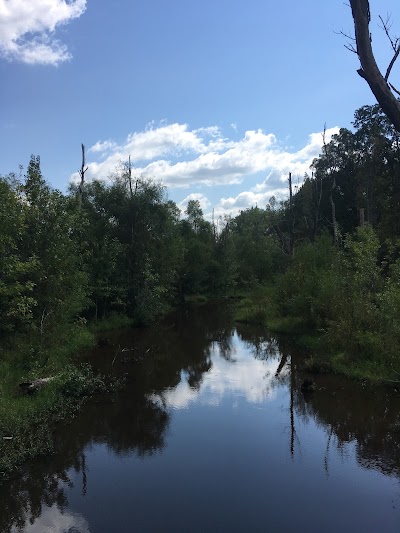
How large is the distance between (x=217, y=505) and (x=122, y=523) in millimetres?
1806

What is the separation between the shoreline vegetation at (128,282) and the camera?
1435 centimetres

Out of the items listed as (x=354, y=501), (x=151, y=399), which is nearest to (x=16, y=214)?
(x=151, y=399)

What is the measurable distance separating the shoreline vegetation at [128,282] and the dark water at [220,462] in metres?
1.19

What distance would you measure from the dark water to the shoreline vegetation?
1190 mm

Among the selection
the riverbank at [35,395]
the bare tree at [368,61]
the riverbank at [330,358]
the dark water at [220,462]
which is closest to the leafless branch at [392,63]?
the bare tree at [368,61]

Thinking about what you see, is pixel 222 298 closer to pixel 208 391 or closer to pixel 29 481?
pixel 208 391

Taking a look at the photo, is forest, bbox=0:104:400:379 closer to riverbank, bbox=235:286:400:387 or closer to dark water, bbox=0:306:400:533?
riverbank, bbox=235:286:400:387

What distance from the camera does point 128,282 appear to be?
101ft

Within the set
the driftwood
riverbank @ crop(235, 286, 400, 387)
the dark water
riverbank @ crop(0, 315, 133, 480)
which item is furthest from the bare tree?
the driftwood

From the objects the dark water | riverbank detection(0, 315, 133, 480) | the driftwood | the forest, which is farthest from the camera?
the forest

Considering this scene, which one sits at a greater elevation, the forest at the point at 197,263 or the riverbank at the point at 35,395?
the forest at the point at 197,263

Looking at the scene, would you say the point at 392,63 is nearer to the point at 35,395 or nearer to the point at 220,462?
the point at 220,462

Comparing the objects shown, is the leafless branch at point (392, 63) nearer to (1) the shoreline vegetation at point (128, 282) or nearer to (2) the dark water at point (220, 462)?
(2) the dark water at point (220, 462)

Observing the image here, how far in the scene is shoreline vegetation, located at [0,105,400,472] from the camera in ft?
47.1
